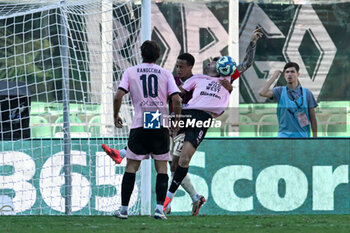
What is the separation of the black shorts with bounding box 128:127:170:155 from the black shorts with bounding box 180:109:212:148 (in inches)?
37.8

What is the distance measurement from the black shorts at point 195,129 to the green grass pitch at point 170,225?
0.85m

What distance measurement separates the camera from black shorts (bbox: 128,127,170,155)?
8352mm

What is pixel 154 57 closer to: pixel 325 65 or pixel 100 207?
pixel 100 207

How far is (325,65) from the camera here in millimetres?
14656

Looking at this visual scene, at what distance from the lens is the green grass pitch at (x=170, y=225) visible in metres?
7.37

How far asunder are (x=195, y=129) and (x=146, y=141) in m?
1.08

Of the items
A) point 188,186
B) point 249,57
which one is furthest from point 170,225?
point 249,57

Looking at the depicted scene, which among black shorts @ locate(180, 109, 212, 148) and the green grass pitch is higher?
black shorts @ locate(180, 109, 212, 148)

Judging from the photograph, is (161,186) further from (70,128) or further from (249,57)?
(70,128)

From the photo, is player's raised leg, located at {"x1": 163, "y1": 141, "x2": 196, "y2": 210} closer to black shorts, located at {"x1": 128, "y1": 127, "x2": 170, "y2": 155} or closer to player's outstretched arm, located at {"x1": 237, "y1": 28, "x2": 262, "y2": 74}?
black shorts, located at {"x1": 128, "y1": 127, "x2": 170, "y2": 155}

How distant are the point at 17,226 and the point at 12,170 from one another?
3.73 m

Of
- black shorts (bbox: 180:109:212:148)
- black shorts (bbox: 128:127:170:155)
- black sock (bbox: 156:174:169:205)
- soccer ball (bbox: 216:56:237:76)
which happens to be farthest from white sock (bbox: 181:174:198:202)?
black shorts (bbox: 128:127:170:155)

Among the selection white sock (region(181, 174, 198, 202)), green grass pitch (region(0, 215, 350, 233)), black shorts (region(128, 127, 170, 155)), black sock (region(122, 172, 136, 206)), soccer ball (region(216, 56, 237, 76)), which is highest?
soccer ball (region(216, 56, 237, 76))

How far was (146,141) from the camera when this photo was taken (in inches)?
330
